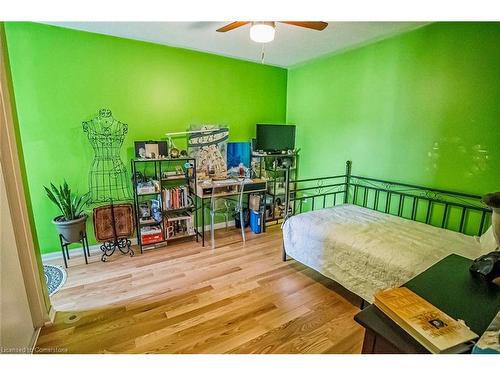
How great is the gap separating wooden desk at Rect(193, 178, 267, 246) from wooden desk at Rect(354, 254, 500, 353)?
92.2 inches

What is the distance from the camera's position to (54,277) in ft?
8.09

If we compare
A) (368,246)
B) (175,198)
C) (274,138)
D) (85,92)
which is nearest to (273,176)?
(274,138)

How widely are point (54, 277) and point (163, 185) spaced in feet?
4.75

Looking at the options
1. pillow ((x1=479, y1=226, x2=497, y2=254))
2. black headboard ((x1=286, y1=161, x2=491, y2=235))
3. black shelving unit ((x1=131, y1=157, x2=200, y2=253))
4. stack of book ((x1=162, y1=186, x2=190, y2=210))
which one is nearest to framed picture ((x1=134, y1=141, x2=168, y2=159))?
black shelving unit ((x1=131, y1=157, x2=200, y2=253))

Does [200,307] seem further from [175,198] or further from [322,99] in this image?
[322,99]

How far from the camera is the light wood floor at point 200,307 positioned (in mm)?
1695

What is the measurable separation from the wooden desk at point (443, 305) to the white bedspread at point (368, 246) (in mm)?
613

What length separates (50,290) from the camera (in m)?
2.26

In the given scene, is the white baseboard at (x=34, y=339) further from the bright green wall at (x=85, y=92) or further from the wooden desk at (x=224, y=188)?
the wooden desk at (x=224, y=188)

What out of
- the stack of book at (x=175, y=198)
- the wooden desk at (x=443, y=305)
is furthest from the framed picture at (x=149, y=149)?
the wooden desk at (x=443, y=305)

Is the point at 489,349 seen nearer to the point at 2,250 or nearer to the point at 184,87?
the point at 2,250

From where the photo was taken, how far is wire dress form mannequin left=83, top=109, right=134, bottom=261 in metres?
2.82
